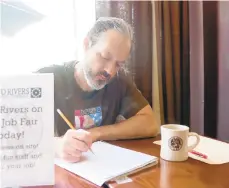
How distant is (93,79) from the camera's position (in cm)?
96

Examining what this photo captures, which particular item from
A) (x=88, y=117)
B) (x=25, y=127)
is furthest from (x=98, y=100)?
(x=25, y=127)

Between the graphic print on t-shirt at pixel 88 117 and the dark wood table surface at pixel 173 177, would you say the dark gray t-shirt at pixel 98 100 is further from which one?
the dark wood table surface at pixel 173 177

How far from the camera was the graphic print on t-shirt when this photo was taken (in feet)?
2.91

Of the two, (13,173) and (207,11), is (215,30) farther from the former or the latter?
(13,173)

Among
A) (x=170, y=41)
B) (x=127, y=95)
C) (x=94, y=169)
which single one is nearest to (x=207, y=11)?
(x=170, y=41)

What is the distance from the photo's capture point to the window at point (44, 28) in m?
0.87

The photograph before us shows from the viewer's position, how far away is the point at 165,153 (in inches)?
29.0

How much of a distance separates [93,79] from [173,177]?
0.43 meters

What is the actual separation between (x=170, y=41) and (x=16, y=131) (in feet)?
3.19

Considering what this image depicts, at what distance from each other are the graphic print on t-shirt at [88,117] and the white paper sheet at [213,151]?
0.65ft

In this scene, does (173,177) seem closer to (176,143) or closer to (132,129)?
(176,143)

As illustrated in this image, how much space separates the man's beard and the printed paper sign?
405 millimetres

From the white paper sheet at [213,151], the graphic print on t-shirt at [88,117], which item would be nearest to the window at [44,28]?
the graphic print on t-shirt at [88,117]

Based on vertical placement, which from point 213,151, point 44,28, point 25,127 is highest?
point 44,28
